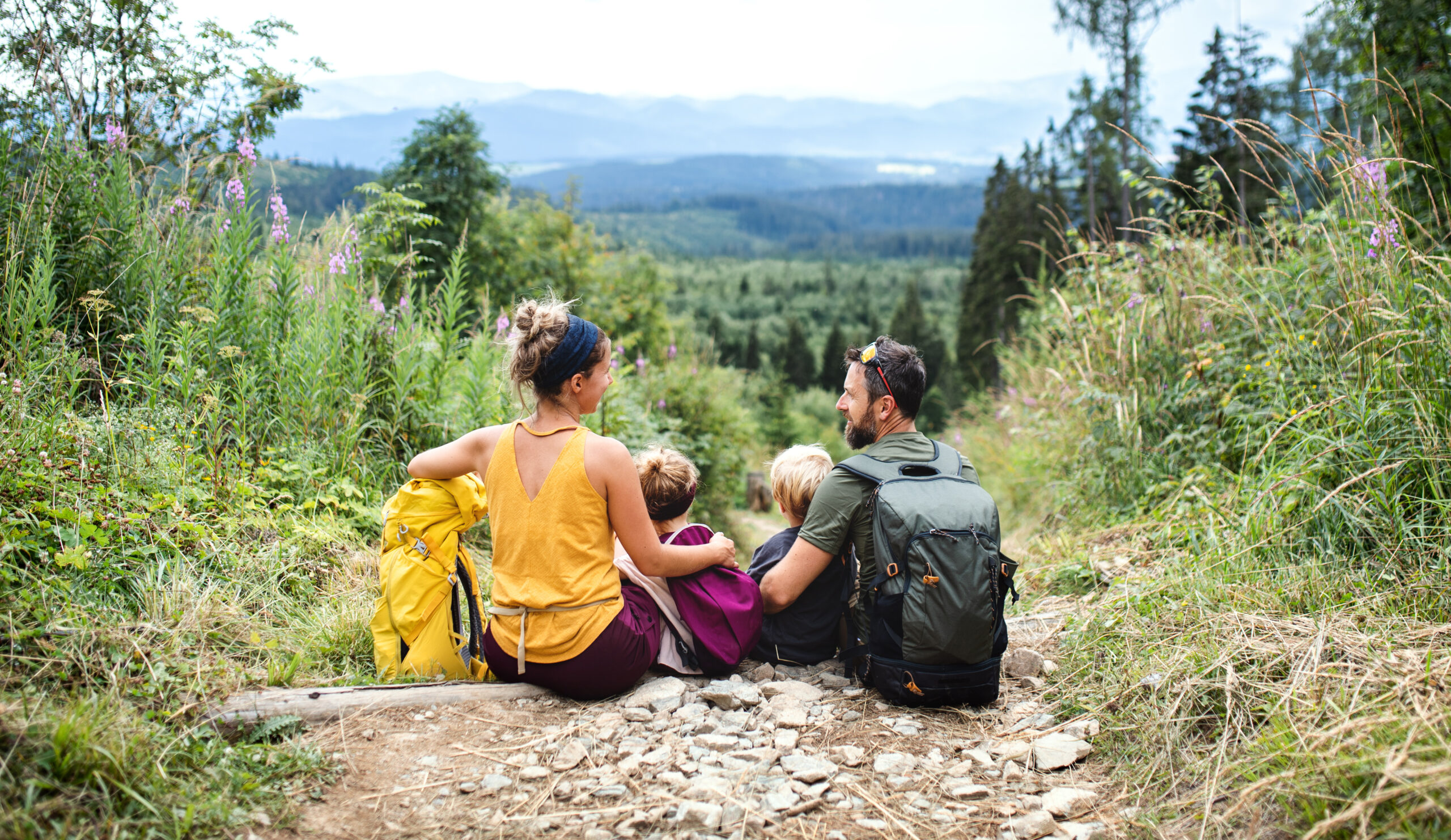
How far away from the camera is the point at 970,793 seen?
7.11ft

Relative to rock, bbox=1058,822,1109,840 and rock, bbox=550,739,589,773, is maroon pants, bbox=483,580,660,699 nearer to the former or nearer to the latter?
rock, bbox=550,739,589,773

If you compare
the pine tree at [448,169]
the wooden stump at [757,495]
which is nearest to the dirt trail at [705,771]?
the pine tree at [448,169]

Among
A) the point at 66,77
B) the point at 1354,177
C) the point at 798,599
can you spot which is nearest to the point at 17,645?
the point at 798,599

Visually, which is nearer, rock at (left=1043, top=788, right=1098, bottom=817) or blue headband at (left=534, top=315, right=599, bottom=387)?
rock at (left=1043, top=788, right=1098, bottom=817)

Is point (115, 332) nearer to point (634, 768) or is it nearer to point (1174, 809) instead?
point (634, 768)

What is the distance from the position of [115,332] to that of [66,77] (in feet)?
6.21

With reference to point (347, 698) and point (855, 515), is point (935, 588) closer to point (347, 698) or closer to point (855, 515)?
point (855, 515)

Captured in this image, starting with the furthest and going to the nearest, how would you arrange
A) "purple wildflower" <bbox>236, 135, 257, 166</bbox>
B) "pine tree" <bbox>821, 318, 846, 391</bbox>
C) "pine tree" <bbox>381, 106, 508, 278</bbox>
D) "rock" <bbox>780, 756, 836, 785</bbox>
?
1. "pine tree" <bbox>821, 318, 846, 391</bbox>
2. "pine tree" <bbox>381, 106, 508, 278</bbox>
3. "purple wildflower" <bbox>236, 135, 257, 166</bbox>
4. "rock" <bbox>780, 756, 836, 785</bbox>

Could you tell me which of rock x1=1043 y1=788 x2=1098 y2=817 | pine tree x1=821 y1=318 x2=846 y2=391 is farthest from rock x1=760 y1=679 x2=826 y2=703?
pine tree x1=821 y1=318 x2=846 y2=391

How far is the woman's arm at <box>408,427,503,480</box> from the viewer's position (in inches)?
106

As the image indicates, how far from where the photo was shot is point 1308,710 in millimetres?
2039

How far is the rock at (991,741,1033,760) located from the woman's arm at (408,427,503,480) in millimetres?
1932

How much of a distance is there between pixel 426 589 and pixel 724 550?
43.7 inches

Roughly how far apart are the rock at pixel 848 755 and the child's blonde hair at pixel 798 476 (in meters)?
0.96
